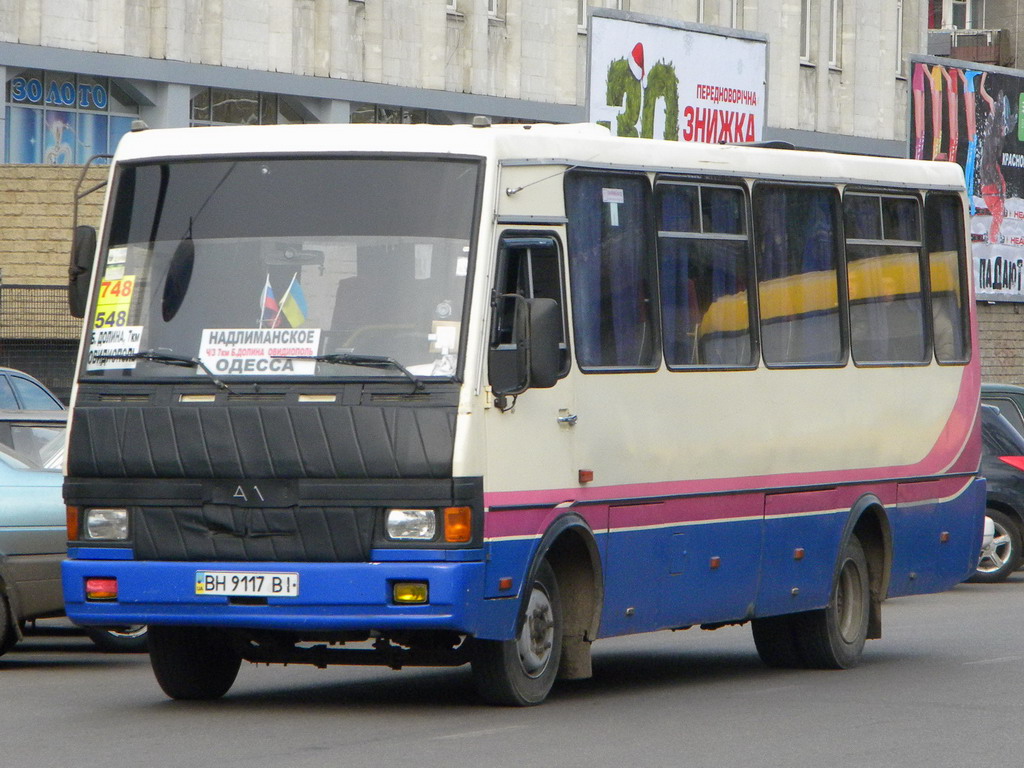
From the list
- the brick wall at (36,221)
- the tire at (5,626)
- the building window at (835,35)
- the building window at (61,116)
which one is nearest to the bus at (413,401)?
the tire at (5,626)

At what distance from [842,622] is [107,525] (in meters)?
5.17

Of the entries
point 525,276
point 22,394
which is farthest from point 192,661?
point 22,394

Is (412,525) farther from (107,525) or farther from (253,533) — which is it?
(107,525)

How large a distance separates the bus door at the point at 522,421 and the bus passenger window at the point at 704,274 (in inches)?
44.2

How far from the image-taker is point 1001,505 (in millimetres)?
20484

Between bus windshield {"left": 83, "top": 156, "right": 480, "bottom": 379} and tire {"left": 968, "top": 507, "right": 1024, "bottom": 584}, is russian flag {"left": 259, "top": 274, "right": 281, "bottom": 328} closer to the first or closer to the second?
bus windshield {"left": 83, "top": 156, "right": 480, "bottom": 379}

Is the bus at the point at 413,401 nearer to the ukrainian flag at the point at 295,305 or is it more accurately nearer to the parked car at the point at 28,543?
the ukrainian flag at the point at 295,305

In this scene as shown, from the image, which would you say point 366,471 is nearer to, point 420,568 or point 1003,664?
point 420,568

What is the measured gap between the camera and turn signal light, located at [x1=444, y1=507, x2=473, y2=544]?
9.79m

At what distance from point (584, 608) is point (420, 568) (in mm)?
1397

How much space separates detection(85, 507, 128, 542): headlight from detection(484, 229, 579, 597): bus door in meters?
1.72

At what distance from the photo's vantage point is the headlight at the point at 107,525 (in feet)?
33.6


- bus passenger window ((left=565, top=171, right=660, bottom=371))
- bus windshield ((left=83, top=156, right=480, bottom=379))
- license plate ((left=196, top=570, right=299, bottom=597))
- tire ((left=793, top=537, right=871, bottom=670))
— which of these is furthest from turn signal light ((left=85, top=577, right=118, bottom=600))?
tire ((left=793, top=537, right=871, bottom=670))

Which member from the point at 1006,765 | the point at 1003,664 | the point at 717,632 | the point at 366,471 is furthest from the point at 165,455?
the point at 717,632
